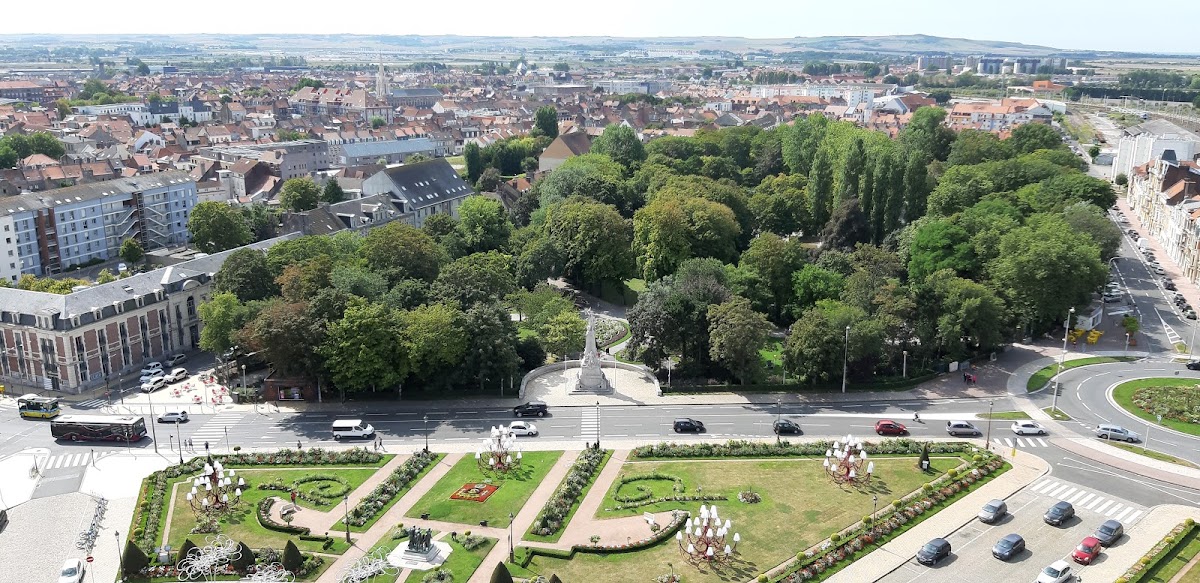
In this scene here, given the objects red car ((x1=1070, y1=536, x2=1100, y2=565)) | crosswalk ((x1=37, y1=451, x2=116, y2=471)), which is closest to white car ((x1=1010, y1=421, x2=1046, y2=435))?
red car ((x1=1070, y1=536, x2=1100, y2=565))

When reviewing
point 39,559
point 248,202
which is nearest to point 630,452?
point 39,559

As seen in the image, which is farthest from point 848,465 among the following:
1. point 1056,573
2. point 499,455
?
point 499,455

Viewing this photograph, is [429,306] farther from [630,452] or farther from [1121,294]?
[1121,294]

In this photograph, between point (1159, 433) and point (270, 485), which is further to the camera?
point (1159, 433)

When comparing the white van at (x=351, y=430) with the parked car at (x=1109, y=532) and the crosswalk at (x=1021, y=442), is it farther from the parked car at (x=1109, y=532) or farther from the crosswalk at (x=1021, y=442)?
the parked car at (x=1109, y=532)

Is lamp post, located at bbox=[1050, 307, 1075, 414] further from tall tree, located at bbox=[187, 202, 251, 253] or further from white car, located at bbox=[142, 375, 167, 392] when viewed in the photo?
tall tree, located at bbox=[187, 202, 251, 253]

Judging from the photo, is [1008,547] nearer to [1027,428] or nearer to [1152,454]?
[1027,428]
